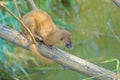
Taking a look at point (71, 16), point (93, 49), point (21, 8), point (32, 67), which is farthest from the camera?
point (71, 16)

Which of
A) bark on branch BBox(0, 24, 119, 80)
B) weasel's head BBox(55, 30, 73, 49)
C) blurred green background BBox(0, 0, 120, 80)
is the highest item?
blurred green background BBox(0, 0, 120, 80)

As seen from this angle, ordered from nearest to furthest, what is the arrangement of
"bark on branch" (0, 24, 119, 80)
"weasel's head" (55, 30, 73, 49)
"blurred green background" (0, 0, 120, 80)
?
"bark on branch" (0, 24, 119, 80) → "weasel's head" (55, 30, 73, 49) → "blurred green background" (0, 0, 120, 80)

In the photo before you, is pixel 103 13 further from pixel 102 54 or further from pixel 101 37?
pixel 102 54

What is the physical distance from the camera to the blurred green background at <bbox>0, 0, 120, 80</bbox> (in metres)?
3.96

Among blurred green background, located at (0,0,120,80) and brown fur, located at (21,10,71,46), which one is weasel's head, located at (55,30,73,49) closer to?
brown fur, located at (21,10,71,46)

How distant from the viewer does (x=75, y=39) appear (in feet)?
16.0

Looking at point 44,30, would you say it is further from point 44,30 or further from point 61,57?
point 61,57

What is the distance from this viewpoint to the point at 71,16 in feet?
18.1

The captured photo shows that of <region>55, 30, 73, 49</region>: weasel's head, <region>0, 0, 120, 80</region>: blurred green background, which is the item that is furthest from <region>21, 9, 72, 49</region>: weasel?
<region>0, 0, 120, 80</region>: blurred green background

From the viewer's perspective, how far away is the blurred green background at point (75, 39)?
13.0 ft

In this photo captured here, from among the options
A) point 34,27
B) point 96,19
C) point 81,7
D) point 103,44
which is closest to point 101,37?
point 103,44

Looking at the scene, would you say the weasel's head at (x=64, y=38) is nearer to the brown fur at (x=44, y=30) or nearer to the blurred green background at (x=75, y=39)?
the brown fur at (x=44, y=30)

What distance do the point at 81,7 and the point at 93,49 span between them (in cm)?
131

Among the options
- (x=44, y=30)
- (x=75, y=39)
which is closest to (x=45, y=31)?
(x=44, y=30)
